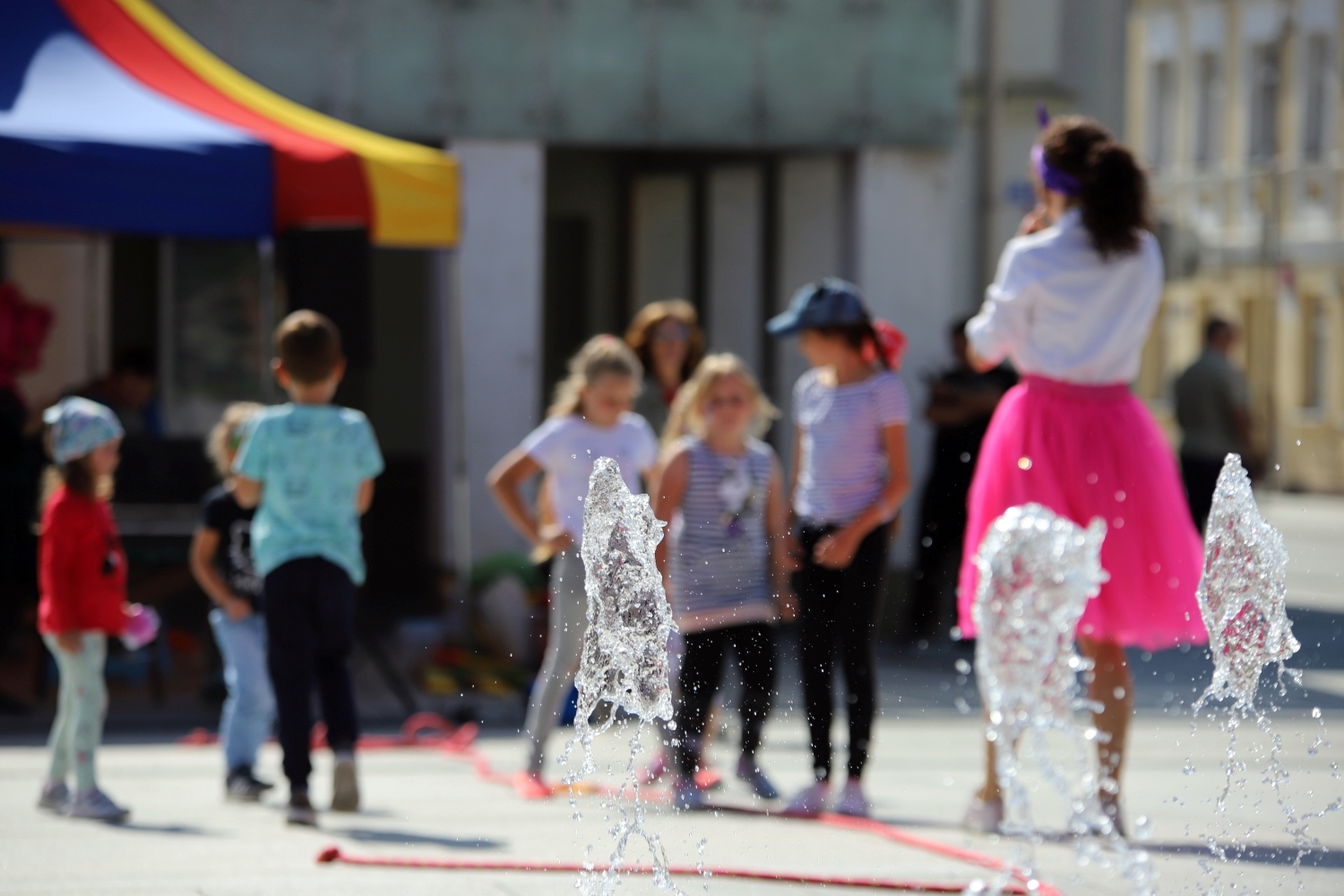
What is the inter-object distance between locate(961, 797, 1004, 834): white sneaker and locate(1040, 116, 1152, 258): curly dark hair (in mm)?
1612

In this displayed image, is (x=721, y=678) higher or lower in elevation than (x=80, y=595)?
lower

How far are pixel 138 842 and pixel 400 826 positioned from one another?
0.79m

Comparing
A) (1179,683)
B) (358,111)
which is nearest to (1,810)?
(1179,683)

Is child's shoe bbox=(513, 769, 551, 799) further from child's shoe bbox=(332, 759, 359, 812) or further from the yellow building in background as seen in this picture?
the yellow building in background

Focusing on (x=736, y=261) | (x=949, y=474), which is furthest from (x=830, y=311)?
(x=736, y=261)

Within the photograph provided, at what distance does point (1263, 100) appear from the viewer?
3941 cm

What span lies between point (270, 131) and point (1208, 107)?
34.0 meters

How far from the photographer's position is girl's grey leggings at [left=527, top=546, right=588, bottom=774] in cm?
739

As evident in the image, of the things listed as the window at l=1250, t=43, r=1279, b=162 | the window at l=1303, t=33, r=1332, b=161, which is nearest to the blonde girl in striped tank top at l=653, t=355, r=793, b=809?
the window at l=1303, t=33, r=1332, b=161

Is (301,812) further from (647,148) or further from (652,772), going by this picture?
(647,148)

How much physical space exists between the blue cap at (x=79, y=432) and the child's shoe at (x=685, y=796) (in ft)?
8.14

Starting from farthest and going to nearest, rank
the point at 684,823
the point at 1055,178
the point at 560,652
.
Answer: the point at 560,652
the point at 1055,178
the point at 684,823

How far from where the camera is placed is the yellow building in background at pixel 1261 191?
118 feet

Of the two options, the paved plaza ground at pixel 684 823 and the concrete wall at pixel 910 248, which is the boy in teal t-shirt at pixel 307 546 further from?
the concrete wall at pixel 910 248
